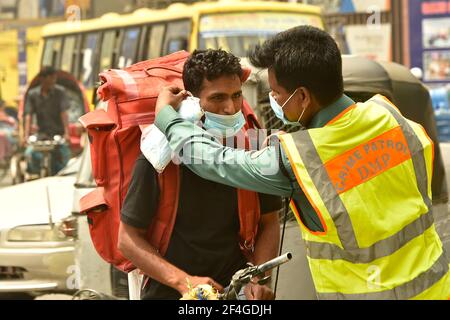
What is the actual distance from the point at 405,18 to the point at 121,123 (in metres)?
26.0

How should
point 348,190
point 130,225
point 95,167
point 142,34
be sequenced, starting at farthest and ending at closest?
point 142,34
point 95,167
point 130,225
point 348,190

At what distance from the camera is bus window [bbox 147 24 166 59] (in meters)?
18.8

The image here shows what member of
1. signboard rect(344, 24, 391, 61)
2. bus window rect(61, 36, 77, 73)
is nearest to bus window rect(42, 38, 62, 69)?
bus window rect(61, 36, 77, 73)

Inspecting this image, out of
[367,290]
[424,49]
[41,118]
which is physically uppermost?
[367,290]

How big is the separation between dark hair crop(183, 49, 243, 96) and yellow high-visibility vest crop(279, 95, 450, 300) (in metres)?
0.57

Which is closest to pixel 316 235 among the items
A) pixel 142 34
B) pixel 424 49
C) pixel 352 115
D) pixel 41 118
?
pixel 352 115

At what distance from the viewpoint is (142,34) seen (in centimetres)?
1964

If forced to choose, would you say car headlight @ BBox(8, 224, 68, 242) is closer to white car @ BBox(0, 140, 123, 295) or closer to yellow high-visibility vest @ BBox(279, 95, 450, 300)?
white car @ BBox(0, 140, 123, 295)

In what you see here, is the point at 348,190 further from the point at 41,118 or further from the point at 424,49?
the point at 424,49

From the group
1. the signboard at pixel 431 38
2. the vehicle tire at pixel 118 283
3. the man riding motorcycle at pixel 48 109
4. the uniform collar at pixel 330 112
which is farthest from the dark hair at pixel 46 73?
the signboard at pixel 431 38

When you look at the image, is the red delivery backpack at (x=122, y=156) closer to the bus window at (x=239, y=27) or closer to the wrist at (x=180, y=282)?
the wrist at (x=180, y=282)

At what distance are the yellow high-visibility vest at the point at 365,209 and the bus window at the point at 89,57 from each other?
18.7 m

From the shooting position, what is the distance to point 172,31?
1820cm

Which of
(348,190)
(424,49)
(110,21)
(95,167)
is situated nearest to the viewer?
(348,190)
